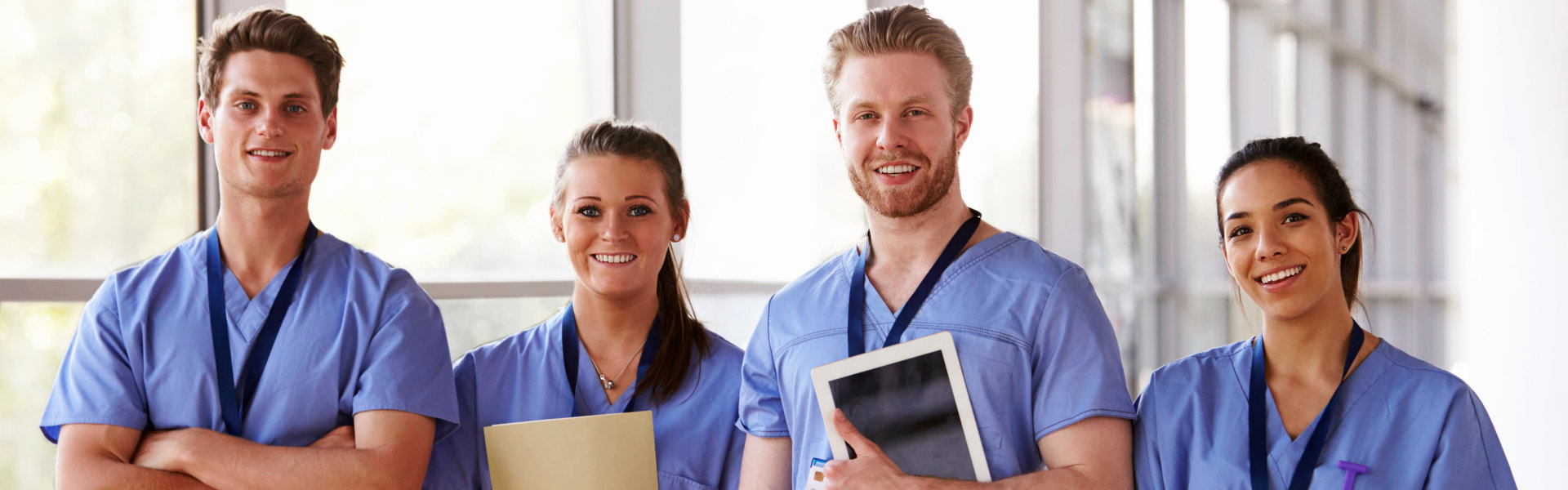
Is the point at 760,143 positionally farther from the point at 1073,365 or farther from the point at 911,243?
the point at 1073,365

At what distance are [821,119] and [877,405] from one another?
2777 millimetres

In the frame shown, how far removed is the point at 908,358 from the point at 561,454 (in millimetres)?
645

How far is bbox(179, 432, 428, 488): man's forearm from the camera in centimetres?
169

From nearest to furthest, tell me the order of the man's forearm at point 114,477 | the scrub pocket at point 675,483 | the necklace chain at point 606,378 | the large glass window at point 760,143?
1. the man's forearm at point 114,477
2. the scrub pocket at point 675,483
3. the necklace chain at point 606,378
4. the large glass window at point 760,143

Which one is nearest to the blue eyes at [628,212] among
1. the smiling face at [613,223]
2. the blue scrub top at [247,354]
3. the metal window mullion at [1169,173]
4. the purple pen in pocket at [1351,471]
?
the smiling face at [613,223]

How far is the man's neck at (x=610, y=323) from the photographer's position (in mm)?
2262

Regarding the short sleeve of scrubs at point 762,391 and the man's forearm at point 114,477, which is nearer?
the man's forearm at point 114,477

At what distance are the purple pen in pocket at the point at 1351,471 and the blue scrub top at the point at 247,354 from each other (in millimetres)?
1493

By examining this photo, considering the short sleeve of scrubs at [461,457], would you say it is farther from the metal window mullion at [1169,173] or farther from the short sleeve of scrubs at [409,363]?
the metal window mullion at [1169,173]

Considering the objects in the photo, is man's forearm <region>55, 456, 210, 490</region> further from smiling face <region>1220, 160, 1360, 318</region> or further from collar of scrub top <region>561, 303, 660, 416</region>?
smiling face <region>1220, 160, 1360, 318</region>

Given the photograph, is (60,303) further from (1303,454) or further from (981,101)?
(981,101)

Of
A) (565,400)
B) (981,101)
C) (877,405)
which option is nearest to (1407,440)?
(877,405)

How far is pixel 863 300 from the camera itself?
1.92m

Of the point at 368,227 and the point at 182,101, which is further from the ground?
the point at 182,101
